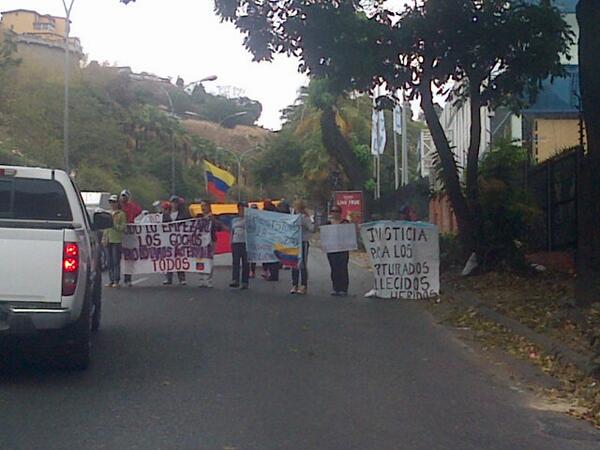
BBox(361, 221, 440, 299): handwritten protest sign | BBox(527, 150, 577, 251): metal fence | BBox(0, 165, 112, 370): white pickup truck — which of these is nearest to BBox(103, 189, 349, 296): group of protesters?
BBox(361, 221, 440, 299): handwritten protest sign

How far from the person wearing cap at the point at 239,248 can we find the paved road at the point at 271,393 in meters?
4.66

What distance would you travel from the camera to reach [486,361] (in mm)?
11203

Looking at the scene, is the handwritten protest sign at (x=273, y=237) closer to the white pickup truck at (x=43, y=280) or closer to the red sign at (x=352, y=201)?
the white pickup truck at (x=43, y=280)

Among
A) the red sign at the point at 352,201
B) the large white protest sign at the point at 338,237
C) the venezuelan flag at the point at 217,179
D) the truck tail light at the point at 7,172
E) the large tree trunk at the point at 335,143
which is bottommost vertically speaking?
the large white protest sign at the point at 338,237

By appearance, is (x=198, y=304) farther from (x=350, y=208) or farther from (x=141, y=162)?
(x=141, y=162)

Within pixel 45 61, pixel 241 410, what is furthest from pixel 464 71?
pixel 45 61

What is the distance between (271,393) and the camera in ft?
29.4

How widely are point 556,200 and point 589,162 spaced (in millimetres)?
7567

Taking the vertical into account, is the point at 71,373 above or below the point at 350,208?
below

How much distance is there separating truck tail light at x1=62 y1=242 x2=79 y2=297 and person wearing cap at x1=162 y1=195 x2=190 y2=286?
10644 millimetres

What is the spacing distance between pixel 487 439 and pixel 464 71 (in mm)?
13991

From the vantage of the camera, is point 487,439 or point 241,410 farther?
point 241,410

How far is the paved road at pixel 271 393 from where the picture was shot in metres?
7.41

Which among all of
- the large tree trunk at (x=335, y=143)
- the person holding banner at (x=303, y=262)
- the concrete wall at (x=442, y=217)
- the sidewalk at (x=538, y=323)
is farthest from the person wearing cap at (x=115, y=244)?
the large tree trunk at (x=335, y=143)
